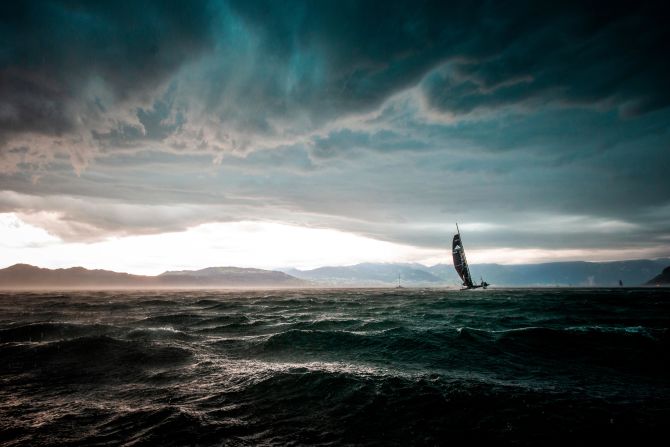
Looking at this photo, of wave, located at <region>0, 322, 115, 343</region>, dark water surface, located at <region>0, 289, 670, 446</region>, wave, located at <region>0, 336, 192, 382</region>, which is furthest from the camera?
wave, located at <region>0, 322, 115, 343</region>

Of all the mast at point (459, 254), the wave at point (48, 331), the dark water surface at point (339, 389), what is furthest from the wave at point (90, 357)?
the mast at point (459, 254)

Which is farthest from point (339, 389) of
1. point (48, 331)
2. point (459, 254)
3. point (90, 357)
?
point (459, 254)

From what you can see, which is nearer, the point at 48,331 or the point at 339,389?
the point at 339,389

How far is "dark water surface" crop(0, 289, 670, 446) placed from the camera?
697cm

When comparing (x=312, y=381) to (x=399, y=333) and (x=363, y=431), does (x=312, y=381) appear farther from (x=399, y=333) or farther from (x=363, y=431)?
(x=399, y=333)

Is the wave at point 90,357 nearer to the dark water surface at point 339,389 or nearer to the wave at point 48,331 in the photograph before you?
the dark water surface at point 339,389

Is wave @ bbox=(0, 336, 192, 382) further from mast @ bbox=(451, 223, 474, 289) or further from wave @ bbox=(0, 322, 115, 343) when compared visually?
mast @ bbox=(451, 223, 474, 289)

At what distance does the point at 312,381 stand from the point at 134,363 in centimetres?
810

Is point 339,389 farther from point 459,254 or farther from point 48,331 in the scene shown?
point 459,254

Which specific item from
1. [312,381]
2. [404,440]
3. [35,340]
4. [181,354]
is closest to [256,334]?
[181,354]

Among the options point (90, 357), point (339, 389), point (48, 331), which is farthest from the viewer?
point (48, 331)

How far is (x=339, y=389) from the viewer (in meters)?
9.80

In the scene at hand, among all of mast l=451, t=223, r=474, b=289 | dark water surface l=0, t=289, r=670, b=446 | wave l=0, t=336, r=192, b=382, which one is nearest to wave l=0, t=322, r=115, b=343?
dark water surface l=0, t=289, r=670, b=446

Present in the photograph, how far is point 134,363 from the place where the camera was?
1285cm
